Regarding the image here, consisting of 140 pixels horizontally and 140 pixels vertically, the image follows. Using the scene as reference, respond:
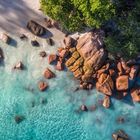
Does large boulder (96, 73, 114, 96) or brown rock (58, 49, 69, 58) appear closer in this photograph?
large boulder (96, 73, 114, 96)

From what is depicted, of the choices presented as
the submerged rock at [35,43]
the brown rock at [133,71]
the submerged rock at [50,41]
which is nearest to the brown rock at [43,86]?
the submerged rock at [35,43]

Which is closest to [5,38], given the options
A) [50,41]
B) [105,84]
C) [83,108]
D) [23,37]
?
[23,37]

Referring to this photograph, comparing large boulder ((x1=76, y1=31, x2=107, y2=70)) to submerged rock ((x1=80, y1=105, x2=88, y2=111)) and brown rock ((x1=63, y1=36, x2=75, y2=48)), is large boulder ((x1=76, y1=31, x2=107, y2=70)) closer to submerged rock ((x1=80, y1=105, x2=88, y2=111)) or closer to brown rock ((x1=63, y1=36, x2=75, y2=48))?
brown rock ((x1=63, y1=36, x2=75, y2=48))

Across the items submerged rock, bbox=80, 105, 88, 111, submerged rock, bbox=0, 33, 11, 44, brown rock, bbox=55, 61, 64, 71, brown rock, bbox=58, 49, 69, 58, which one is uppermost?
submerged rock, bbox=0, 33, 11, 44

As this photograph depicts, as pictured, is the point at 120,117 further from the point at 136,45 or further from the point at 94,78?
the point at 136,45

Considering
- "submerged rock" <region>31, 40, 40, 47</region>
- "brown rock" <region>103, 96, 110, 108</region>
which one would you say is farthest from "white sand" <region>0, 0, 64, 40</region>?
"brown rock" <region>103, 96, 110, 108</region>

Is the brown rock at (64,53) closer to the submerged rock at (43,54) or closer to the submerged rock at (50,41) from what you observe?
the submerged rock at (50,41)

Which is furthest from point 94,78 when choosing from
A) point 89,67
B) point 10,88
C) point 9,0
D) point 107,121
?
point 9,0
